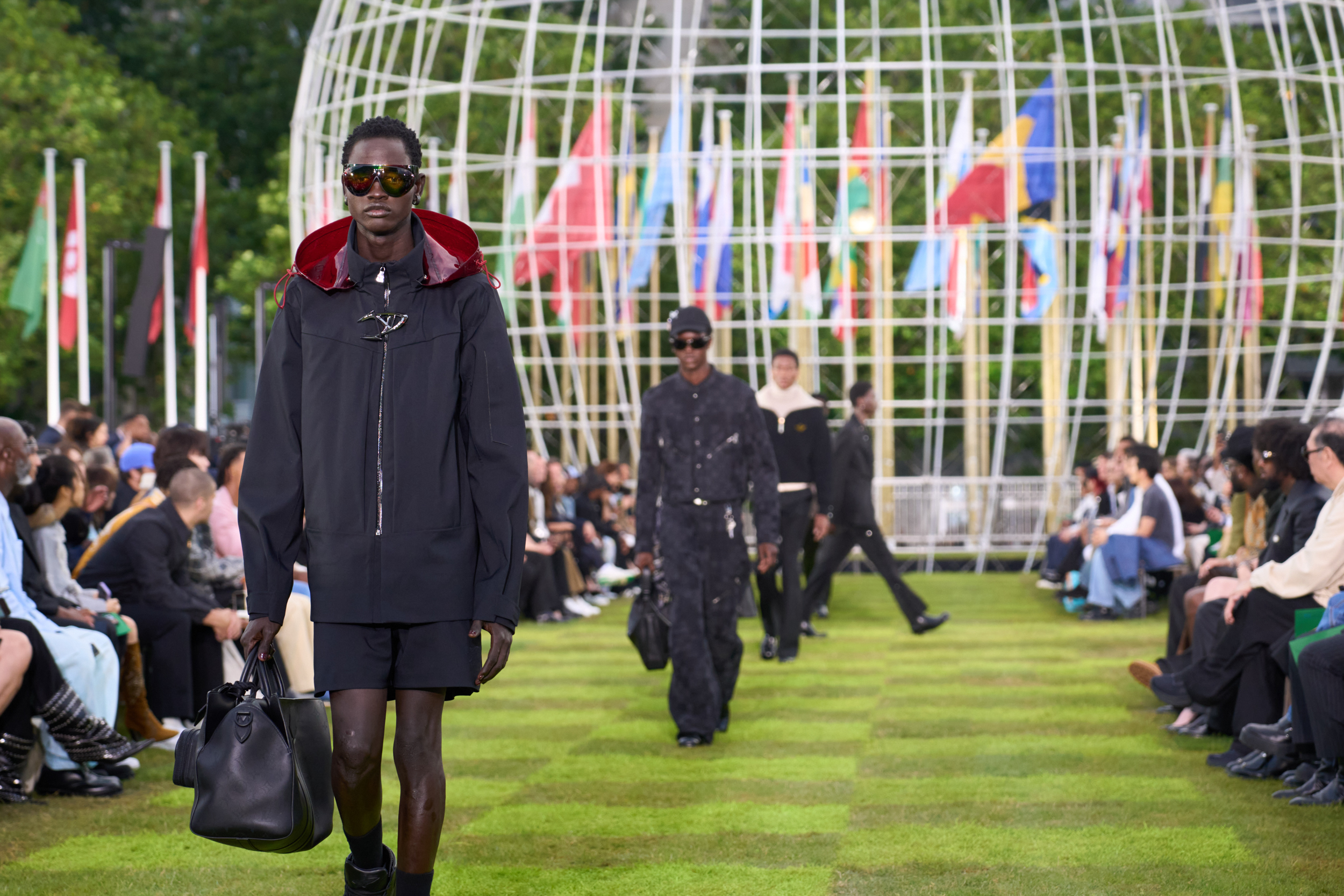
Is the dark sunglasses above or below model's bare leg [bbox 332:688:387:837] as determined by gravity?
above

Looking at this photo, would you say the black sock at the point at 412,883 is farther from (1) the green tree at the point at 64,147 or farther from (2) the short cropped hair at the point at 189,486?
(1) the green tree at the point at 64,147

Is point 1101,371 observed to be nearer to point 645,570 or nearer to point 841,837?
point 645,570

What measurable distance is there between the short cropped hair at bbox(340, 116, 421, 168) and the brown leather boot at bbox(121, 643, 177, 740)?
4263 mm

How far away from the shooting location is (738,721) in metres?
8.88

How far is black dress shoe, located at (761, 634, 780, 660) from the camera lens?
11773 millimetres

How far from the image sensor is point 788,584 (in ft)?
37.2

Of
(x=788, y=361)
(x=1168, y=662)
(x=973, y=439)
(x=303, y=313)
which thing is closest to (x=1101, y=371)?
Answer: (x=973, y=439)

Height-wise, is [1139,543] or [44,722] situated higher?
[44,722]

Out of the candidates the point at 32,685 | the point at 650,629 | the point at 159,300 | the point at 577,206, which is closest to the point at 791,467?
the point at 650,629

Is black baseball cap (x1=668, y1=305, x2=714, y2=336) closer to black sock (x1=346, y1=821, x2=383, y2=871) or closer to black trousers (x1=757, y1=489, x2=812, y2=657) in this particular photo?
black trousers (x1=757, y1=489, x2=812, y2=657)

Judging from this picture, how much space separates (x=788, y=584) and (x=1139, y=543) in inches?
178

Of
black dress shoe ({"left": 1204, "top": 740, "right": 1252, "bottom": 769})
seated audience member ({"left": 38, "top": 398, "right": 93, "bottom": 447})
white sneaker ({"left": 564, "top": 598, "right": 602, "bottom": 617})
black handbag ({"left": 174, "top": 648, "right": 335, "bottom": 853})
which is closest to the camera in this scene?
black handbag ({"left": 174, "top": 648, "right": 335, "bottom": 853})

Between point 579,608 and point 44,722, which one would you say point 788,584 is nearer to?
point 579,608

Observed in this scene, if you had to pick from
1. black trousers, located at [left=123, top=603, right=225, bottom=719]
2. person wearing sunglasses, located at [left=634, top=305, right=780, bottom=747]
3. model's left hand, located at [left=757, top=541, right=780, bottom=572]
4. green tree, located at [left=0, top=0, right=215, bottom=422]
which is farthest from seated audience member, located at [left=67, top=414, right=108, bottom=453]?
green tree, located at [left=0, top=0, right=215, bottom=422]
